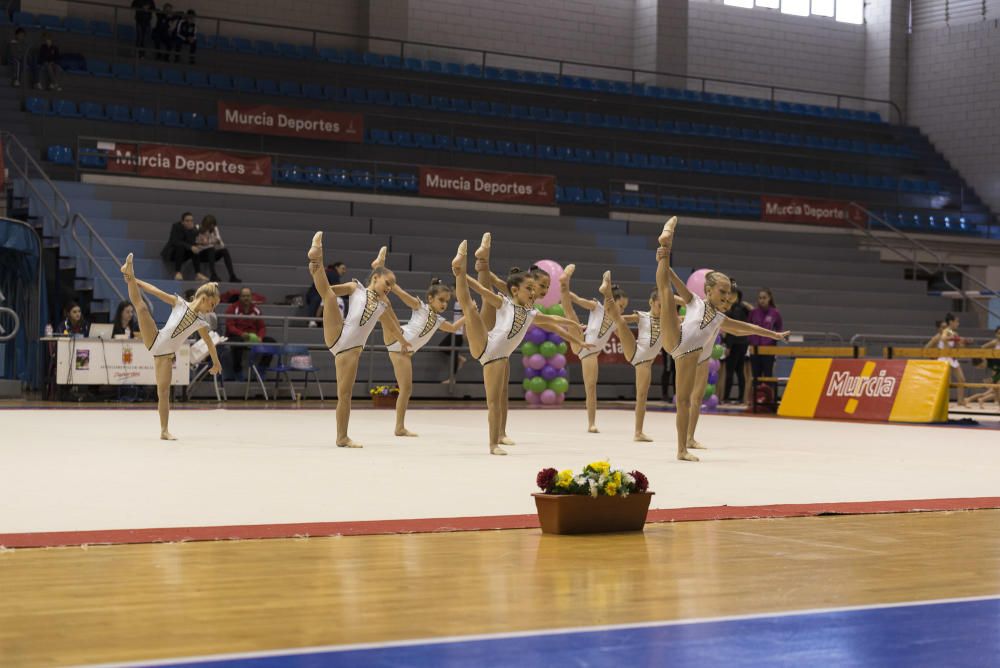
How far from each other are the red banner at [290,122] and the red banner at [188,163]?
1.05 meters

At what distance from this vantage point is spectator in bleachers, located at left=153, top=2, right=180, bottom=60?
24734 millimetres

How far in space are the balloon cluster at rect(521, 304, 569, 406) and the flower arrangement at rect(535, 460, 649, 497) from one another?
44.6ft

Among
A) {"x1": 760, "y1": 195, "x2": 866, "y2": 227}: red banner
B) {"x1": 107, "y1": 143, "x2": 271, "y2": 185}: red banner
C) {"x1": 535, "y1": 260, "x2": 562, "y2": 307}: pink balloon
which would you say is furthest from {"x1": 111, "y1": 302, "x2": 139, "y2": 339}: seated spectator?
{"x1": 760, "y1": 195, "x2": 866, "y2": 227}: red banner

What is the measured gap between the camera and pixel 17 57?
2311 cm

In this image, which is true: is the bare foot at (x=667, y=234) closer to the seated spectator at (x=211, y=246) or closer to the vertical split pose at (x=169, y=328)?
the vertical split pose at (x=169, y=328)

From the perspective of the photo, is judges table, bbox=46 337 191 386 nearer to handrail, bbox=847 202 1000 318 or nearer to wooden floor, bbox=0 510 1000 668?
wooden floor, bbox=0 510 1000 668

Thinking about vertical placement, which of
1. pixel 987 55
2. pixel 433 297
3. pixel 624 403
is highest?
pixel 987 55

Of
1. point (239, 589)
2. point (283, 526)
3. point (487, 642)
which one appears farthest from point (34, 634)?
point (283, 526)

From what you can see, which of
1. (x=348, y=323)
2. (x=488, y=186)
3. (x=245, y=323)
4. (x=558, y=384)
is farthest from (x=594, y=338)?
(x=488, y=186)

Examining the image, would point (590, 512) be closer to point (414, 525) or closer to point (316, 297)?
point (414, 525)

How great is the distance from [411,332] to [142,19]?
14.0m

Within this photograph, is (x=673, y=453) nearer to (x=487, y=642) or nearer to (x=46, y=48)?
(x=487, y=642)

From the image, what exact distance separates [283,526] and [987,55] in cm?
2975

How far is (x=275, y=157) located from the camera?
2444 cm
